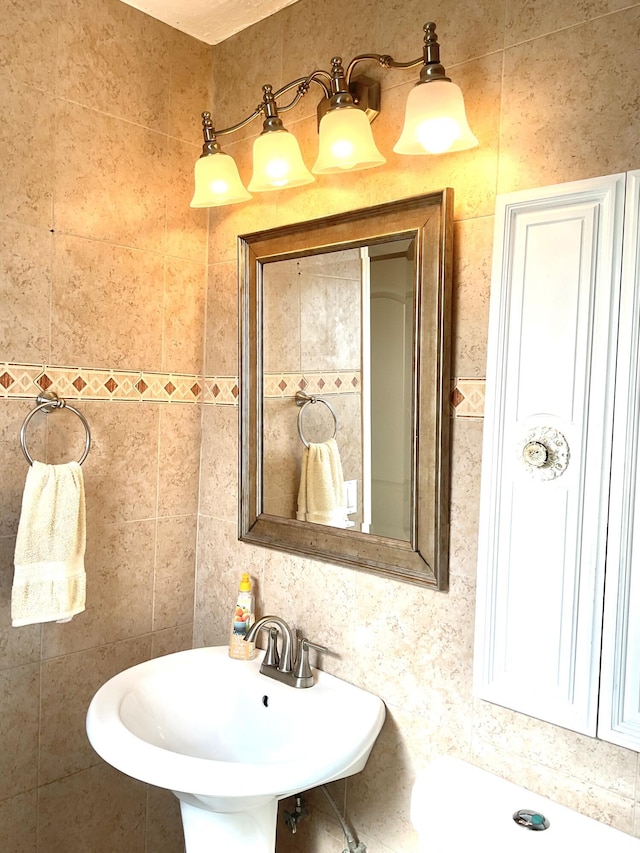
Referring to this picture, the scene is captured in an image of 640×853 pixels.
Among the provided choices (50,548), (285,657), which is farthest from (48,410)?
(285,657)

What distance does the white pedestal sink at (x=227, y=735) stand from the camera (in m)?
1.27

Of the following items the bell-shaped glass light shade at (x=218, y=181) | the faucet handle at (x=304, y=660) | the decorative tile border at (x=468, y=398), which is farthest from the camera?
the bell-shaped glass light shade at (x=218, y=181)

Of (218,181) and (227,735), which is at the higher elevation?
(218,181)

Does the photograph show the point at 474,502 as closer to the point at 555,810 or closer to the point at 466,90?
the point at 555,810

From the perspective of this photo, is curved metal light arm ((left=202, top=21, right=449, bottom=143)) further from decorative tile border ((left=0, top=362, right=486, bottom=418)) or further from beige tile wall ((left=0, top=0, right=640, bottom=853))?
decorative tile border ((left=0, top=362, right=486, bottom=418))

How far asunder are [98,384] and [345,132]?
0.90 m

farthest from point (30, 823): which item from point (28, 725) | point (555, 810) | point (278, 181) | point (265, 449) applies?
point (278, 181)

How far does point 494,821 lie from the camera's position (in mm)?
1229

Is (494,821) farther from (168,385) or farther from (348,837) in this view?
(168,385)

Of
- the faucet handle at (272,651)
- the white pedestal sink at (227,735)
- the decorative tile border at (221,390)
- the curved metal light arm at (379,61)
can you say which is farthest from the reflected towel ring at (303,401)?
the curved metal light arm at (379,61)

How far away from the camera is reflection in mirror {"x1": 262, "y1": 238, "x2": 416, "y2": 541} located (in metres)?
1.54

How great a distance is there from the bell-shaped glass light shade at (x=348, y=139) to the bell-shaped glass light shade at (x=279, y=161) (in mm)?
138

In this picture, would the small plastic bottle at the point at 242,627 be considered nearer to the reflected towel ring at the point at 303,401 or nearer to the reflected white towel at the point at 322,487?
the reflected white towel at the point at 322,487

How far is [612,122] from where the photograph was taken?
121 centimetres
